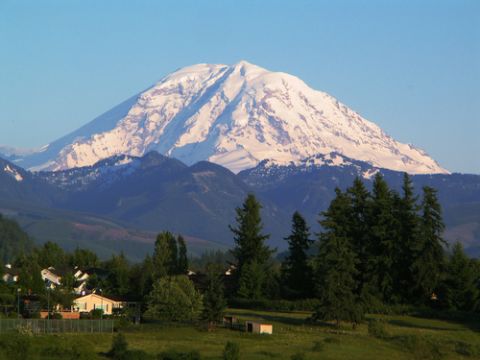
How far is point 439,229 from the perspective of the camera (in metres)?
125

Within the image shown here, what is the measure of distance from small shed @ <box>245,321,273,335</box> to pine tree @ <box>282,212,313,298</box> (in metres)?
21.8

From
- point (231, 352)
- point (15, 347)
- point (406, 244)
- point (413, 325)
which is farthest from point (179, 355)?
point (406, 244)

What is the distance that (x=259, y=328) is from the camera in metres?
103

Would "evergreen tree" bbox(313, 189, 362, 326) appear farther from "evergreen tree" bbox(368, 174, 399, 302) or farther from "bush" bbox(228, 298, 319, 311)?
"bush" bbox(228, 298, 319, 311)

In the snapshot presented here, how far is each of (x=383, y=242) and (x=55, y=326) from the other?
36.2m

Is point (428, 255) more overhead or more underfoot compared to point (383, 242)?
more underfoot

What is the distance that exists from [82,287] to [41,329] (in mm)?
47641

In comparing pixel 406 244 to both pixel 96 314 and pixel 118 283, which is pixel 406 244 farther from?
pixel 118 283

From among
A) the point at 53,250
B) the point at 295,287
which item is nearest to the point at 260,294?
the point at 295,287

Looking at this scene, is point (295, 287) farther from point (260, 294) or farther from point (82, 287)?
point (82, 287)

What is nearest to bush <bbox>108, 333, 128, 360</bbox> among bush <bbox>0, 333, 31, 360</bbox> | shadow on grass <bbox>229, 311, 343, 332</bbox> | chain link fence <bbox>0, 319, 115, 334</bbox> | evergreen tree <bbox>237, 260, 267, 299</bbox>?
bush <bbox>0, 333, 31, 360</bbox>

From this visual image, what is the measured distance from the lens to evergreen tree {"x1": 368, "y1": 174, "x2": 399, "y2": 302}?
122250mm

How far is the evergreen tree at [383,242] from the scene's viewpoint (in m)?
122

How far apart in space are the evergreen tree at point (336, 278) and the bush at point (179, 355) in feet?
74.1
